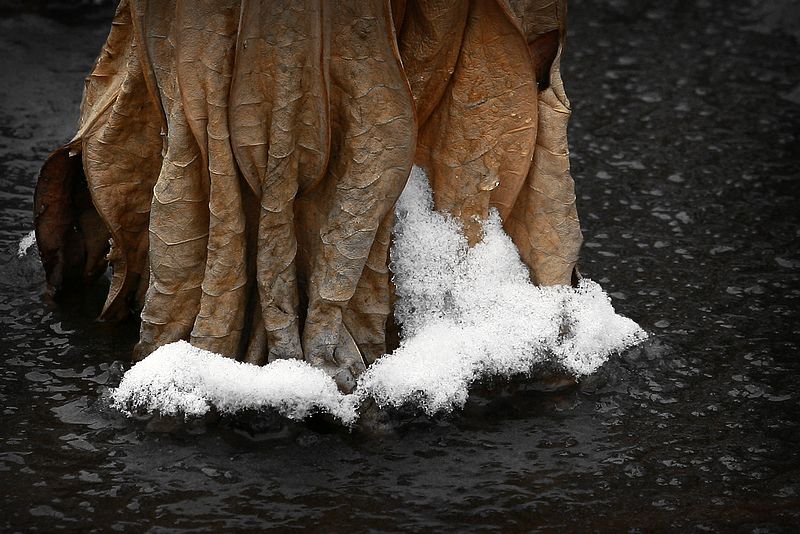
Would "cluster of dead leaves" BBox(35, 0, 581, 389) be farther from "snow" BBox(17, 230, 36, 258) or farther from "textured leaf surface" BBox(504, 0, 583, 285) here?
A: "snow" BBox(17, 230, 36, 258)

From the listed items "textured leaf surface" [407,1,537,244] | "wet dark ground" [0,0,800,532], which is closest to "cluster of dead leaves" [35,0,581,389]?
"textured leaf surface" [407,1,537,244]

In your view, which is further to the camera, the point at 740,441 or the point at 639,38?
the point at 639,38

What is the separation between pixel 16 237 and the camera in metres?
4.89

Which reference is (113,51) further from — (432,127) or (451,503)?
(451,503)

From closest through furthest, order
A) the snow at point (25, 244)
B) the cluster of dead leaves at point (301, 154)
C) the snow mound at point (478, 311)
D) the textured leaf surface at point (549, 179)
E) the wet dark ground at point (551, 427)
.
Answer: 1. the wet dark ground at point (551, 427)
2. the cluster of dead leaves at point (301, 154)
3. the snow mound at point (478, 311)
4. the textured leaf surface at point (549, 179)
5. the snow at point (25, 244)

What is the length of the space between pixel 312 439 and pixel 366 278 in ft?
1.84

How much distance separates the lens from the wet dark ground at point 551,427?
10.9 ft

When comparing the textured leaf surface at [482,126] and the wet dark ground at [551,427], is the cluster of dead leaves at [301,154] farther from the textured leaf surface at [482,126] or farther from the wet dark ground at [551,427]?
the wet dark ground at [551,427]

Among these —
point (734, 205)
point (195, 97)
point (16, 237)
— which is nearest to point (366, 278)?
point (195, 97)

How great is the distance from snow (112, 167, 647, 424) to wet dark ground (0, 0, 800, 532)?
78 millimetres

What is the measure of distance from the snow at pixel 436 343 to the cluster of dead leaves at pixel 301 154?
78 mm

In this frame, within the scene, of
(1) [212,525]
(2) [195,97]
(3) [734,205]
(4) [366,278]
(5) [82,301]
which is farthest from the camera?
(3) [734,205]

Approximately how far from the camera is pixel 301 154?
3645 millimetres

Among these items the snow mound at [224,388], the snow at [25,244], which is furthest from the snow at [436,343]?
the snow at [25,244]
